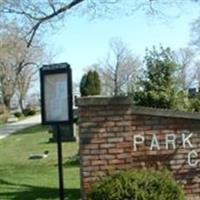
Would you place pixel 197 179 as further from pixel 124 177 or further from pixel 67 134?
pixel 67 134

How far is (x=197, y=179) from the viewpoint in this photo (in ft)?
34.4

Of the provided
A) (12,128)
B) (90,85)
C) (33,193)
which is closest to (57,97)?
(33,193)

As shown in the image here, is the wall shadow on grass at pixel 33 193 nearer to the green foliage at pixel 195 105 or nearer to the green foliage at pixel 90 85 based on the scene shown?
the green foliage at pixel 195 105

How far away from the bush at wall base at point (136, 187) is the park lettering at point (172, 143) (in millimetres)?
1134

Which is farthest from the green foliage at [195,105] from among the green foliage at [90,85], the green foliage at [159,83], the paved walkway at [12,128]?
the green foliage at [90,85]

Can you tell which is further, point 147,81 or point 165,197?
point 147,81

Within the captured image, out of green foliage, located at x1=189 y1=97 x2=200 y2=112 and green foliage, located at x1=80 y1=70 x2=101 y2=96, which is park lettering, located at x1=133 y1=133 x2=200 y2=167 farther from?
green foliage, located at x1=80 y1=70 x2=101 y2=96

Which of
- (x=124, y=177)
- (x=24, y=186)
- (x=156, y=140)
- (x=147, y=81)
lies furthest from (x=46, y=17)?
(x=124, y=177)

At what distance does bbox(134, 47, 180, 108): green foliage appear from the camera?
642 inches

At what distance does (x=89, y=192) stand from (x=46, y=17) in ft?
33.0

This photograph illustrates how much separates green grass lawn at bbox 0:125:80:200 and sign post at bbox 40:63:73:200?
3854 millimetres

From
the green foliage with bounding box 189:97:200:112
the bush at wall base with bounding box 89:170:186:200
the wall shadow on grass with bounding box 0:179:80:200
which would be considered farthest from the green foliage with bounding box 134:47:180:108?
the bush at wall base with bounding box 89:170:186:200

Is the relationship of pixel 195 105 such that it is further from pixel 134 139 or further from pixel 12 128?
pixel 12 128

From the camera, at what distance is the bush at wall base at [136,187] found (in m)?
8.53
